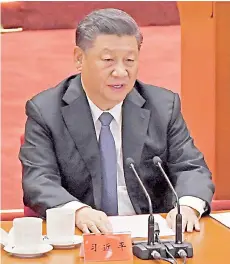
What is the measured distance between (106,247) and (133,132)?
0.83 metres

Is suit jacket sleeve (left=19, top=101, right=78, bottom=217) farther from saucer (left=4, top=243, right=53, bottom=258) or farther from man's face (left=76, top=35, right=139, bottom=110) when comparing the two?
saucer (left=4, top=243, right=53, bottom=258)

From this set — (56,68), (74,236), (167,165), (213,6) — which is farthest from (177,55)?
(74,236)

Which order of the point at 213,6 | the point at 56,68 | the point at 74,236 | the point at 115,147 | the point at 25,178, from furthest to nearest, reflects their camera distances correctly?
the point at 56,68
the point at 213,6
the point at 115,147
the point at 25,178
the point at 74,236

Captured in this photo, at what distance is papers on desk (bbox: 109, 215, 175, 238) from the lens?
194cm

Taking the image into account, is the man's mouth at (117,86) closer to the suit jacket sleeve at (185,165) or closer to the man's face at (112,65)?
the man's face at (112,65)

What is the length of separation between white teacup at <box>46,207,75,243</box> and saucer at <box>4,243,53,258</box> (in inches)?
3.0

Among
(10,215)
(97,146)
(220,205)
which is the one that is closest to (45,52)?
(10,215)

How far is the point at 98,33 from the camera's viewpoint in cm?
227

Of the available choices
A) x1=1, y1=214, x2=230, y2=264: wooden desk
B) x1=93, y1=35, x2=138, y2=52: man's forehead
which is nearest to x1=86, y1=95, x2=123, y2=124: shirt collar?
x1=93, y1=35, x2=138, y2=52: man's forehead

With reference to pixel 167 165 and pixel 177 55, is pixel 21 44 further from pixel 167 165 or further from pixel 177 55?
pixel 167 165

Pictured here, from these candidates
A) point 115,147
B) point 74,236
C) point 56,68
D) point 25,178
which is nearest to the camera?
point 74,236

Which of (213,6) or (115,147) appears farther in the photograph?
(213,6)

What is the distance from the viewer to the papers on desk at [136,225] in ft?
6.36

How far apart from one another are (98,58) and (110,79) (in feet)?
0.26
